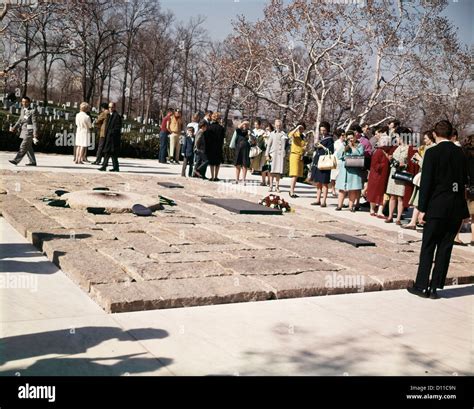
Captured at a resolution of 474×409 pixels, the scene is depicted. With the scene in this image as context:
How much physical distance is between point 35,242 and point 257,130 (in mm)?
10693

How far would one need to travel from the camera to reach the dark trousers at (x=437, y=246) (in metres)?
6.12

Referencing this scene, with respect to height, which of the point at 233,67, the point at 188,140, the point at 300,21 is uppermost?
the point at 300,21

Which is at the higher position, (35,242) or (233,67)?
(233,67)

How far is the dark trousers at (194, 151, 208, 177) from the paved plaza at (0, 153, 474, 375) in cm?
633

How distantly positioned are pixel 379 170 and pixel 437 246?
5821mm

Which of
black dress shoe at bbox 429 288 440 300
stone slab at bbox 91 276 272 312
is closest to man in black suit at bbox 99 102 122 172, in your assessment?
stone slab at bbox 91 276 272 312

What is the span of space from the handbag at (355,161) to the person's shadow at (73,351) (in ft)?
27.3

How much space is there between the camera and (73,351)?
3857mm

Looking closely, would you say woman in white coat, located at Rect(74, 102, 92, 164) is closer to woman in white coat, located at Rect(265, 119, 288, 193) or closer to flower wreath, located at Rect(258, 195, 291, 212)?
woman in white coat, located at Rect(265, 119, 288, 193)

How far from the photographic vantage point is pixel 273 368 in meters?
3.87

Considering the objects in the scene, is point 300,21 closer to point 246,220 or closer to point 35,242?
point 246,220

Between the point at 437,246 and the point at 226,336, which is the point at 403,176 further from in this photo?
the point at 226,336
